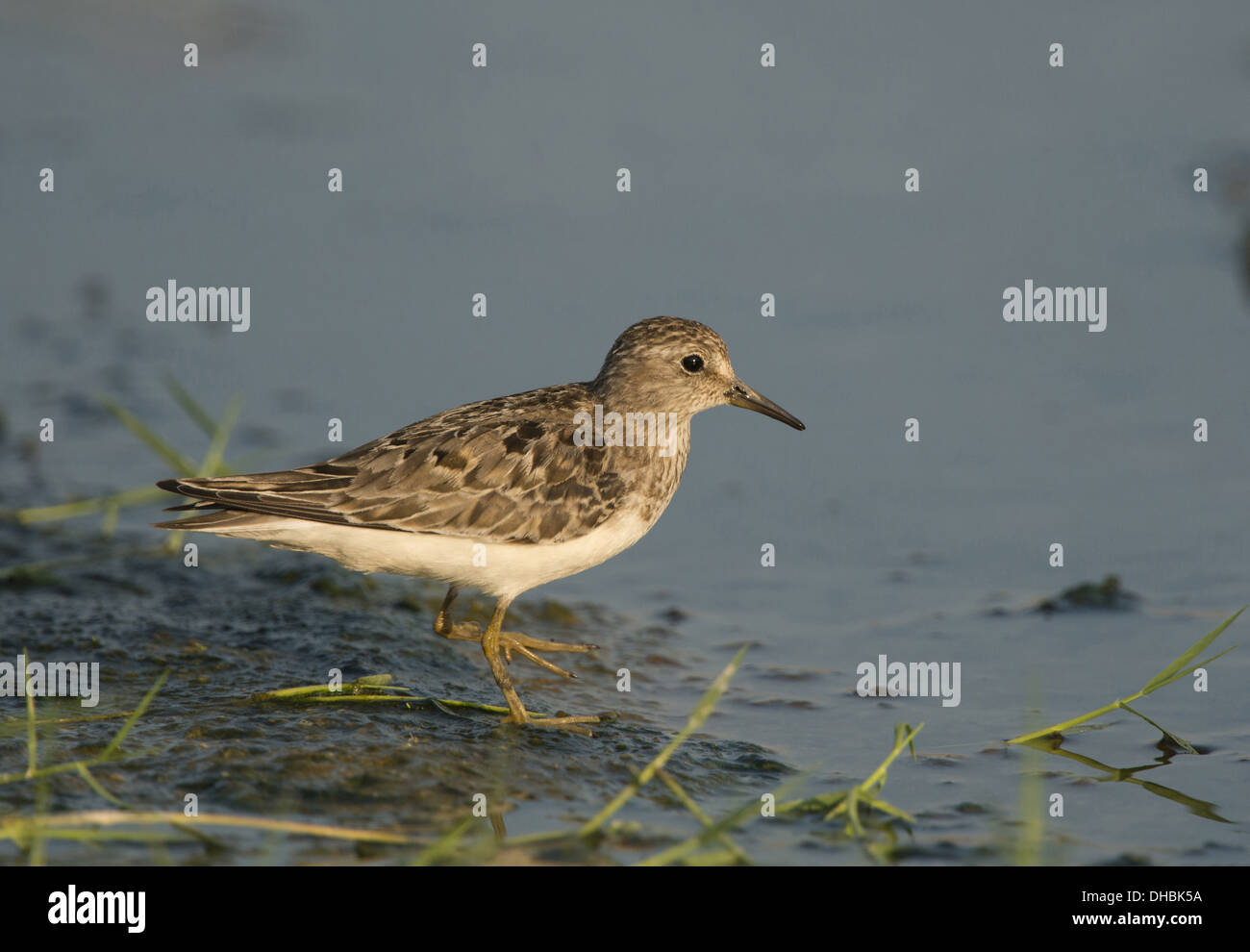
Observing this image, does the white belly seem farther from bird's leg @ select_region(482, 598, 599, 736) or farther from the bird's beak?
the bird's beak

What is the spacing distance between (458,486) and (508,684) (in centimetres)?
107

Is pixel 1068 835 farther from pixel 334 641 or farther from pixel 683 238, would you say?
pixel 683 238

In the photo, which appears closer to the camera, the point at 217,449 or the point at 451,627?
the point at 451,627

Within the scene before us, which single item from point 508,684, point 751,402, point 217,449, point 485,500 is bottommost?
point 508,684

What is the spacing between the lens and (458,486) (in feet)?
24.4

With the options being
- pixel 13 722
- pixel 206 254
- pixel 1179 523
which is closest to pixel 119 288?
pixel 206 254

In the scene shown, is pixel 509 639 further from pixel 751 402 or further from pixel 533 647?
pixel 751 402

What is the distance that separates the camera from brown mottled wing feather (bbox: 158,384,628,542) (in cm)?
730

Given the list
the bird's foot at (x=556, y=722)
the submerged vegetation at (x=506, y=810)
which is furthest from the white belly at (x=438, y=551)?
the bird's foot at (x=556, y=722)

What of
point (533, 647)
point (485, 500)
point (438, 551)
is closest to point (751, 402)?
point (485, 500)

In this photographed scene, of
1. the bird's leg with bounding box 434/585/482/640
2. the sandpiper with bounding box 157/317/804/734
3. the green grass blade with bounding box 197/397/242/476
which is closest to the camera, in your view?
the sandpiper with bounding box 157/317/804/734

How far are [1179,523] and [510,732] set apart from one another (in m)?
5.01

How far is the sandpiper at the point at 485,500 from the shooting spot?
7289 mm

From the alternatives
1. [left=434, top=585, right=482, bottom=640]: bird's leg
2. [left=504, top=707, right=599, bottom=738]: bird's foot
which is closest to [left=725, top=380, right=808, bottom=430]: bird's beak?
[left=434, top=585, right=482, bottom=640]: bird's leg
